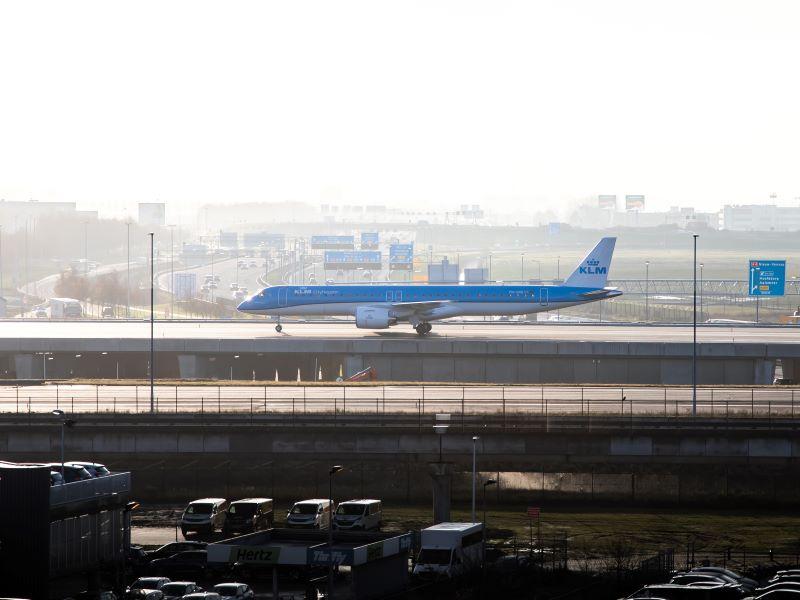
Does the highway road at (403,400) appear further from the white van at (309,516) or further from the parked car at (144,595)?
the parked car at (144,595)

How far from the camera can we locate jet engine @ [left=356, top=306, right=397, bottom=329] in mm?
98625

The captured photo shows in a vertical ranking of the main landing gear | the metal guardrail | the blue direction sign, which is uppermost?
the blue direction sign

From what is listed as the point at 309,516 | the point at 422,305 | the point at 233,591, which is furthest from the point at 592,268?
the point at 233,591

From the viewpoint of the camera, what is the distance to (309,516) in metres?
47.4

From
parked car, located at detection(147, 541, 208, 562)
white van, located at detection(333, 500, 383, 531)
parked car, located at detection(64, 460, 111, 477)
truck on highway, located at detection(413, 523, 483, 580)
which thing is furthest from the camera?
white van, located at detection(333, 500, 383, 531)

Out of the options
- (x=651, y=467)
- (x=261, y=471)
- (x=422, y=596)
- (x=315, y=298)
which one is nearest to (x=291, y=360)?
(x=315, y=298)

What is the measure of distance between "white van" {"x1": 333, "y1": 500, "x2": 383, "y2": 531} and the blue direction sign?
281 ft

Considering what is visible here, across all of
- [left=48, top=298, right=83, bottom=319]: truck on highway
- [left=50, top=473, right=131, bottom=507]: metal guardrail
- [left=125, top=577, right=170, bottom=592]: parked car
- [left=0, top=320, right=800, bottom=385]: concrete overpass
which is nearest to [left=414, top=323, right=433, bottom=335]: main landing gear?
[left=0, top=320, right=800, bottom=385]: concrete overpass

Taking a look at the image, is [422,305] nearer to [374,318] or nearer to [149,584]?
[374,318]

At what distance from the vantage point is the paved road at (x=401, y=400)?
2479 inches

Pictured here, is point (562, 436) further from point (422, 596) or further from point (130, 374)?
point (130, 374)

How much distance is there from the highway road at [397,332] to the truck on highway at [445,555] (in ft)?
172

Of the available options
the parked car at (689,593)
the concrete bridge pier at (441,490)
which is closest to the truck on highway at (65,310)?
the concrete bridge pier at (441,490)

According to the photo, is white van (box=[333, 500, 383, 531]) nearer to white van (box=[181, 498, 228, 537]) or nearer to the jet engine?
white van (box=[181, 498, 228, 537])
